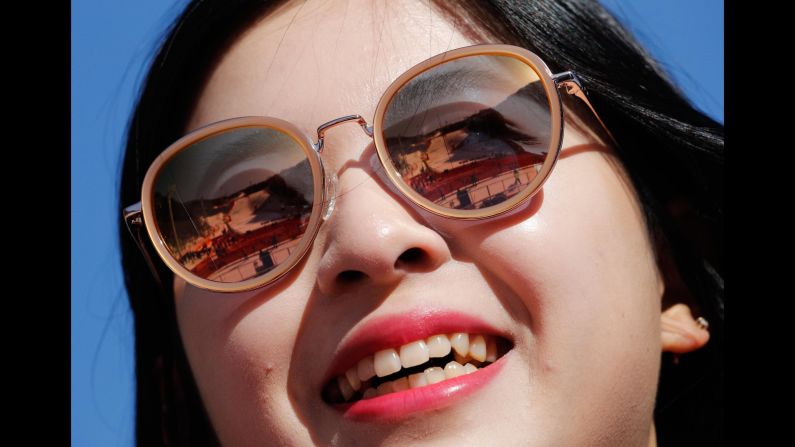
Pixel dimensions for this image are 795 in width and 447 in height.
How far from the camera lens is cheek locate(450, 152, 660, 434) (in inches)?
56.4

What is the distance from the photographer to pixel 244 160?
63.7 inches

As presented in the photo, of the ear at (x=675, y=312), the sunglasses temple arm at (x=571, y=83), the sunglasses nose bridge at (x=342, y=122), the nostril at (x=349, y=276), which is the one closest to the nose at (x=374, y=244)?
the nostril at (x=349, y=276)

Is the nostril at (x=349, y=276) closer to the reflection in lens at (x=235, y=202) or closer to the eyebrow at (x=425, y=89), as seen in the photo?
the reflection in lens at (x=235, y=202)

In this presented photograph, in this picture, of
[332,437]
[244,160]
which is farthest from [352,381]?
[244,160]

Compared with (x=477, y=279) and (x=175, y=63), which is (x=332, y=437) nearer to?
(x=477, y=279)

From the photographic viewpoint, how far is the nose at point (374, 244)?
1412 mm

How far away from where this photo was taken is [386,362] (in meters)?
1.46

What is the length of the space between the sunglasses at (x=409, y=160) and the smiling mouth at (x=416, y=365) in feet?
0.72

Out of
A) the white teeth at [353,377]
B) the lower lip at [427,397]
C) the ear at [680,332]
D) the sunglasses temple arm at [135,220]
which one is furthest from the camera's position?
the ear at [680,332]

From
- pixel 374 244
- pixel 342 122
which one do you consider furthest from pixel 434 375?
pixel 342 122

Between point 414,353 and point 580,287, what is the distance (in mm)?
310

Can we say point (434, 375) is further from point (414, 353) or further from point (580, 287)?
point (580, 287)

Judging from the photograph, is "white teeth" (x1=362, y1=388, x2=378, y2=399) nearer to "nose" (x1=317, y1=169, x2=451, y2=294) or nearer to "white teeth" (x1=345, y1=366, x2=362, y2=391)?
"white teeth" (x1=345, y1=366, x2=362, y2=391)

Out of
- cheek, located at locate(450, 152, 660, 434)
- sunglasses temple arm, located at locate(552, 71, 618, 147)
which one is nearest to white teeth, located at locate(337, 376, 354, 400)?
cheek, located at locate(450, 152, 660, 434)
